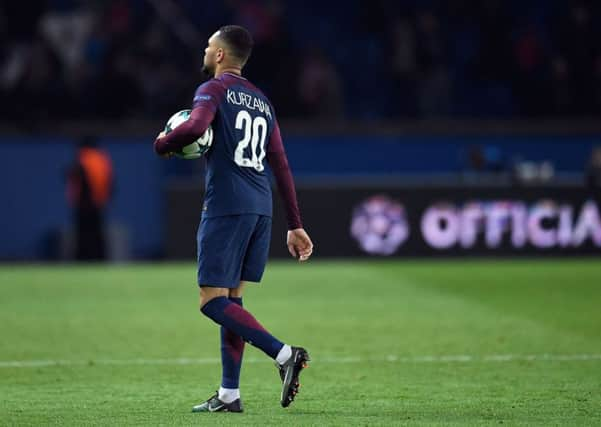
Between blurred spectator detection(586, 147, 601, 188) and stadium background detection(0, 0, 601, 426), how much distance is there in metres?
0.03

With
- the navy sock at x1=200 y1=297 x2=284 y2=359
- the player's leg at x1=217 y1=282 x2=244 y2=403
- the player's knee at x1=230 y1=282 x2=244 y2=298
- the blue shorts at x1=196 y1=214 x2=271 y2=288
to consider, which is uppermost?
the blue shorts at x1=196 y1=214 x2=271 y2=288

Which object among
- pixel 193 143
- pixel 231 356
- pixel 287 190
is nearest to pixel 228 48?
pixel 193 143

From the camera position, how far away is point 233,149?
6.70m

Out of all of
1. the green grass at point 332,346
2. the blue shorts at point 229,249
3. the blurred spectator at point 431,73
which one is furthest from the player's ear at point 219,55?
the blurred spectator at point 431,73

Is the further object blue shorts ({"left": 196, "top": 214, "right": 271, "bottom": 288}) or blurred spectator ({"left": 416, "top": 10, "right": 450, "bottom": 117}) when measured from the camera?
blurred spectator ({"left": 416, "top": 10, "right": 450, "bottom": 117})

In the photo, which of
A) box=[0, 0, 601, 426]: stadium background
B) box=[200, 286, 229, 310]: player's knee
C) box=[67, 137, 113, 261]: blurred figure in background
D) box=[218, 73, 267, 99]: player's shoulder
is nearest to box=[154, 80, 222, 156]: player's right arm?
box=[218, 73, 267, 99]: player's shoulder

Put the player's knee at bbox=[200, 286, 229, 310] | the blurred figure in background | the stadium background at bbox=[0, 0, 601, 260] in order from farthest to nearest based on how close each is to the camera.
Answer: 1. the stadium background at bbox=[0, 0, 601, 260]
2. the blurred figure in background
3. the player's knee at bbox=[200, 286, 229, 310]

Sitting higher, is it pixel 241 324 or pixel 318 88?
pixel 318 88

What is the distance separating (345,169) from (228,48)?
14567mm

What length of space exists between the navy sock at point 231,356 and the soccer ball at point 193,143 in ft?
2.70

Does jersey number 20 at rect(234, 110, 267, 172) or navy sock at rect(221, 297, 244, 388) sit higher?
jersey number 20 at rect(234, 110, 267, 172)

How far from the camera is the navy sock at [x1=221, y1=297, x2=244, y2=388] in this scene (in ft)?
22.2

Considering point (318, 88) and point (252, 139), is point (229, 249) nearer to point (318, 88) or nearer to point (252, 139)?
point (252, 139)

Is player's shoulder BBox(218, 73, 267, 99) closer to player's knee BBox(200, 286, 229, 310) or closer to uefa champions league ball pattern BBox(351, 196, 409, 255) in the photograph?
player's knee BBox(200, 286, 229, 310)
